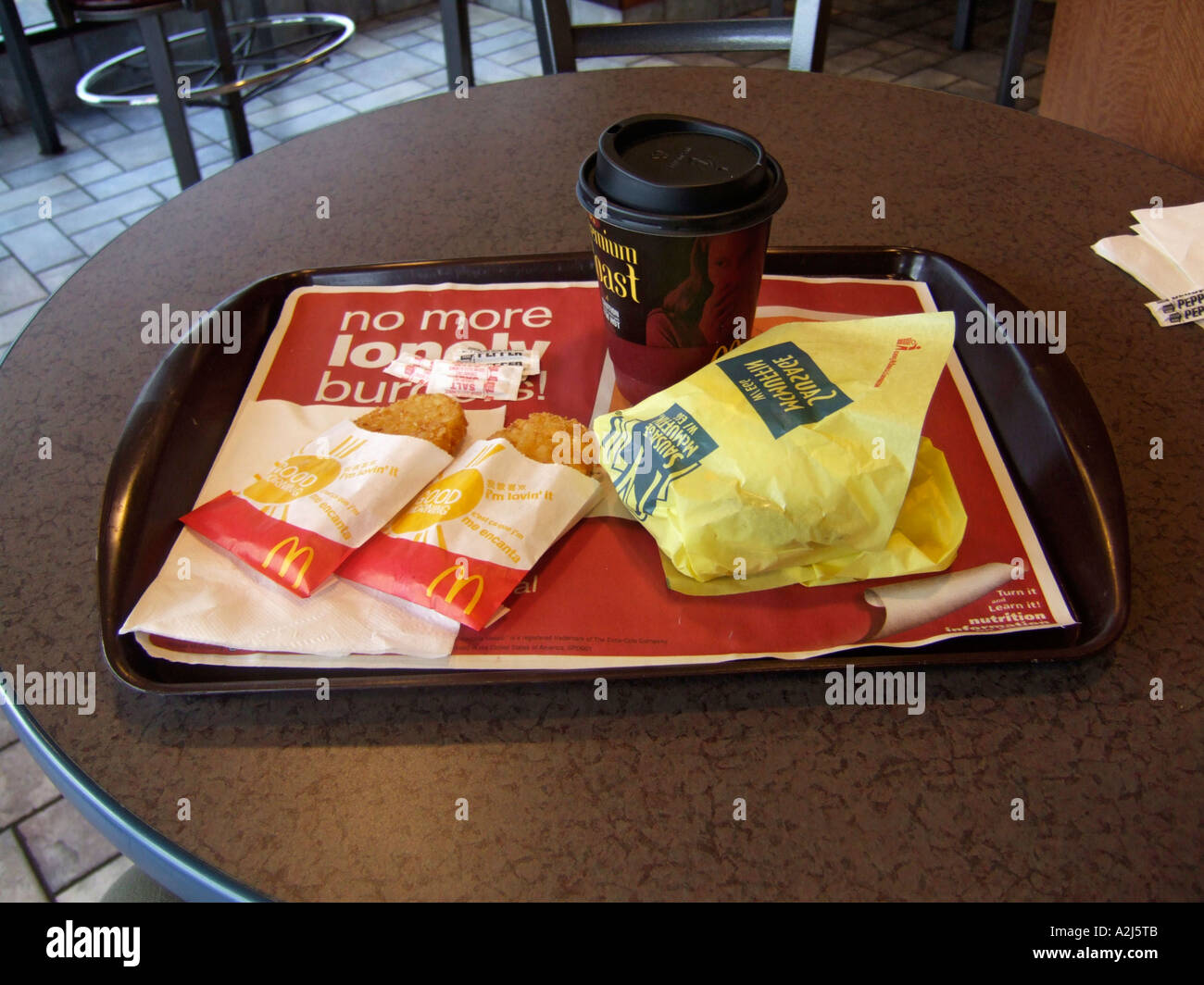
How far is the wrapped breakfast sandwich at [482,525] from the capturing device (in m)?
0.57

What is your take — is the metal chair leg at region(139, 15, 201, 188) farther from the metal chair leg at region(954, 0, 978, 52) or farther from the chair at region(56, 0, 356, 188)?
the metal chair leg at region(954, 0, 978, 52)

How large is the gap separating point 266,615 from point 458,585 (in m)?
0.13

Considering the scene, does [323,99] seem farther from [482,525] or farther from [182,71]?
[482,525]

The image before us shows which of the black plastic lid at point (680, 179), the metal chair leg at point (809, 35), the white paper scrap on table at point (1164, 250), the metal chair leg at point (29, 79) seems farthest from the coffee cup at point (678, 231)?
the metal chair leg at point (29, 79)

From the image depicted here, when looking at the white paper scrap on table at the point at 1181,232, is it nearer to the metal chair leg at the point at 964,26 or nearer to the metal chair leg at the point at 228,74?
the metal chair leg at the point at 228,74

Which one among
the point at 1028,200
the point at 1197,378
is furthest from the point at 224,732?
the point at 1028,200

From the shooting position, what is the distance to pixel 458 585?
1.86 ft

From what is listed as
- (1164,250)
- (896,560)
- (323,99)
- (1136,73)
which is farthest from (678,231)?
(323,99)

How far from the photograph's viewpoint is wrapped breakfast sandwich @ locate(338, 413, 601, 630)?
0.57m

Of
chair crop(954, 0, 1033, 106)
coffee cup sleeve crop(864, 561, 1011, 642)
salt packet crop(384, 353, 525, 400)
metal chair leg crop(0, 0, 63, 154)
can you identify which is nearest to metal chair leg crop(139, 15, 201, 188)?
metal chair leg crop(0, 0, 63, 154)
